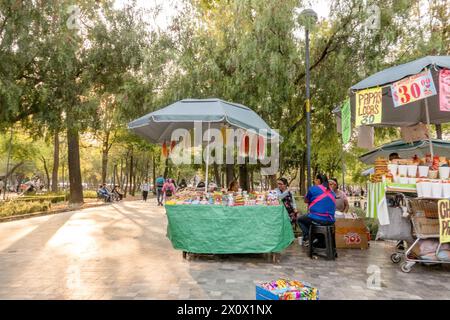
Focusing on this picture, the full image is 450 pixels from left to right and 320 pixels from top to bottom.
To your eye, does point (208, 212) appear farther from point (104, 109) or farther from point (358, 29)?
point (104, 109)

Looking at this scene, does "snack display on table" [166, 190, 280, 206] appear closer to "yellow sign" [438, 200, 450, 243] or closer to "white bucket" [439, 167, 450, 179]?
"yellow sign" [438, 200, 450, 243]

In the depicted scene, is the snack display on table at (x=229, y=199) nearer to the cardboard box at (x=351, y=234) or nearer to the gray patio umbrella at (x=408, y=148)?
the cardboard box at (x=351, y=234)

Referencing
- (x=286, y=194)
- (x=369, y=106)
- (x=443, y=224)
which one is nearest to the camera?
(x=443, y=224)

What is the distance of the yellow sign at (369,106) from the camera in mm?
7195

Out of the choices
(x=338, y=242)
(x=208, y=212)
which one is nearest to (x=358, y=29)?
(x=338, y=242)

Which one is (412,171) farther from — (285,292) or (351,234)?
(285,292)

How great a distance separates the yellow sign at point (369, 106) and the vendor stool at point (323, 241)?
88.0 inches

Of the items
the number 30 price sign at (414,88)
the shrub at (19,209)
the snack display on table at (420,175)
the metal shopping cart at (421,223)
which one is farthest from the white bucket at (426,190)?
the shrub at (19,209)

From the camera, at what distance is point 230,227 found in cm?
743

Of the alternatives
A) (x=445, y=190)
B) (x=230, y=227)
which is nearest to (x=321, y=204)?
(x=230, y=227)

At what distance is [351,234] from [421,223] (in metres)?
Answer: 2.38

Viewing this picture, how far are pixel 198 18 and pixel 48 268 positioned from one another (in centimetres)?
1140

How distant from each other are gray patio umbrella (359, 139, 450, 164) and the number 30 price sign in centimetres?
349
